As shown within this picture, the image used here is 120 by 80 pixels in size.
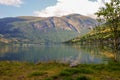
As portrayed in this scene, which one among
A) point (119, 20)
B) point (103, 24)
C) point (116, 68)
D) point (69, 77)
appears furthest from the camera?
point (103, 24)

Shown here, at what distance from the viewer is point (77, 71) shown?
19.9 metres

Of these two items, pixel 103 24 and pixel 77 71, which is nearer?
pixel 77 71

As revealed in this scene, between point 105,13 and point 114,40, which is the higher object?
point 105,13

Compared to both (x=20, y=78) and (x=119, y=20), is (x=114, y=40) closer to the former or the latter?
(x=119, y=20)

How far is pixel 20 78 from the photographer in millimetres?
19906

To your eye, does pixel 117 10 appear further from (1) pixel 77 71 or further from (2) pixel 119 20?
(1) pixel 77 71

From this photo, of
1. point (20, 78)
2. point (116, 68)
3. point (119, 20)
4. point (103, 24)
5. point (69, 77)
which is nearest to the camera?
point (69, 77)

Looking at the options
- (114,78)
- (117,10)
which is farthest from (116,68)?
(117,10)

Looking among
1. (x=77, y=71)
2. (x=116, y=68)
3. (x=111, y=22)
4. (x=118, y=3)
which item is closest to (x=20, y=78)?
(x=77, y=71)

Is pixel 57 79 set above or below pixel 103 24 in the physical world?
below

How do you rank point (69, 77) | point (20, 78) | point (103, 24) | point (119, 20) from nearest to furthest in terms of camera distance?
1. point (69, 77)
2. point (20, 78)
3. point (119, 20)
4. point (103, 24)

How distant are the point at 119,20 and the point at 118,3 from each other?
3197 mm

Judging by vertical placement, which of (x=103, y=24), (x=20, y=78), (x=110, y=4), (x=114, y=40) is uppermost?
(x=110, y=4)

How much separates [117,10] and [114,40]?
4.92 metres
